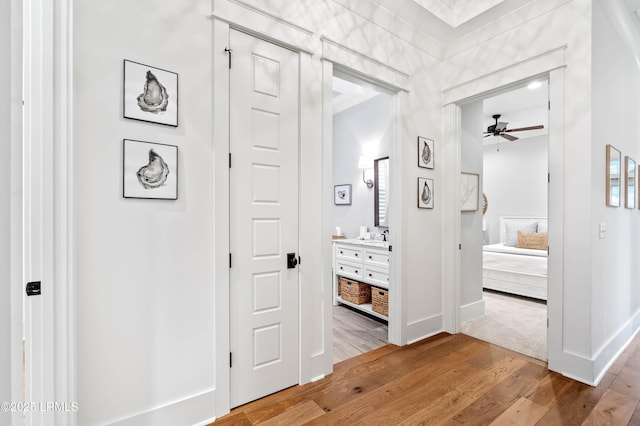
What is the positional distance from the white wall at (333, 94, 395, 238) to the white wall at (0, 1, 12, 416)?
13.2 feet

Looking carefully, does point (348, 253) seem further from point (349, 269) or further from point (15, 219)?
point (15, 219)

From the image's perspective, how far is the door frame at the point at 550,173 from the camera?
2391 millimetres

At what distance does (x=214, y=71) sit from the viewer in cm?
187

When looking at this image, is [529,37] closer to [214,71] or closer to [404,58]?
[404,58]

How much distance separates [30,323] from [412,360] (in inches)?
99.4

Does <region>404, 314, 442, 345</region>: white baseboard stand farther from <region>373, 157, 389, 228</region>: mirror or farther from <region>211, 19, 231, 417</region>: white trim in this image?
<region>211, 19, 231, 417</region>: white trim

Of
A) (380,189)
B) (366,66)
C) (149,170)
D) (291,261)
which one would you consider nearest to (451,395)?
(291,261)

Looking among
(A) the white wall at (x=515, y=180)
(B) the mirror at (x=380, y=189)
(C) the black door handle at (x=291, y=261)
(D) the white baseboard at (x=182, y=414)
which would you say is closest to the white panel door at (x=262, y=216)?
(C) the black door handle at (x=291, y=261)

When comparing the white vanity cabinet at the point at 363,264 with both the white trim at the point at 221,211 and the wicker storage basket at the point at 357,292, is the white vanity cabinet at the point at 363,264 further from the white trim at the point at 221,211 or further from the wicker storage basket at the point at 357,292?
the white trim at the point at 221,211

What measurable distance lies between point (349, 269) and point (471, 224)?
1567mm

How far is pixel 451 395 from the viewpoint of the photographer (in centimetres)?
209

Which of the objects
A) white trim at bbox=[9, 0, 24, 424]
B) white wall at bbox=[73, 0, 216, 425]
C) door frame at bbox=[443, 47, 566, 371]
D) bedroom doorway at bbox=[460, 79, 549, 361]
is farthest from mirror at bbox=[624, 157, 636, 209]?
white trim at bbox=[9, 0, 24, 424]

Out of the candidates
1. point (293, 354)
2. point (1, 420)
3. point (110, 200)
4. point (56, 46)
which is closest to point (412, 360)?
point (293, 354)

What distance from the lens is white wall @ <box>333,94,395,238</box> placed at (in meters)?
4.36
